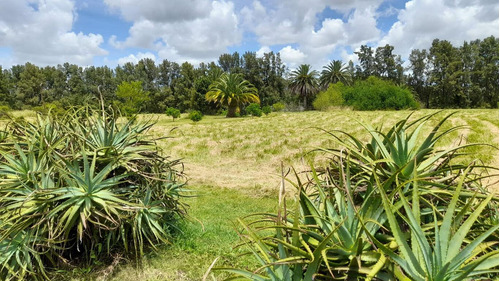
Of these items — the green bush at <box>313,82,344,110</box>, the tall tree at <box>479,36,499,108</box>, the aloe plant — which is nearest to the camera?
the aloe plant

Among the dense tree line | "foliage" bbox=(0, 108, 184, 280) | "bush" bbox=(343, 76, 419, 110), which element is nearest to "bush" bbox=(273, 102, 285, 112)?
the dense tree line

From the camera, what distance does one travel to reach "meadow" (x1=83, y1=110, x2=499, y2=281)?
4282 mm

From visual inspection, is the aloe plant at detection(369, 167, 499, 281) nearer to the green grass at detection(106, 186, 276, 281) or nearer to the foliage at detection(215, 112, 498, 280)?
the foliage at detection(215, 112, 498, 280)

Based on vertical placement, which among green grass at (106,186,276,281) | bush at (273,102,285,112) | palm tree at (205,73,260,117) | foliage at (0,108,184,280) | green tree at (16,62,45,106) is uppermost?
green tree at (16,62,45,106)

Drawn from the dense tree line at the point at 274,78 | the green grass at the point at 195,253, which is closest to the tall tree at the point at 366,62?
the dense tree line at the point at 274,78

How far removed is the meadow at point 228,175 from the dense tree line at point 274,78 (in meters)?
35.2

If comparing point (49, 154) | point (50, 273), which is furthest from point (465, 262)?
point (50, 273)

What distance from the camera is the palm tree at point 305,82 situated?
54594mm

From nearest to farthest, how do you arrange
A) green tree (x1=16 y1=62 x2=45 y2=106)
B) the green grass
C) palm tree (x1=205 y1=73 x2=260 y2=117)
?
the green grass
palm tree (x1=205 y1=73 x2=260 y2=117)
green tree (x1=16 y1=62 x2=45 y2=106)

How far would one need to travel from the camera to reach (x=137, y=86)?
50.9 metres

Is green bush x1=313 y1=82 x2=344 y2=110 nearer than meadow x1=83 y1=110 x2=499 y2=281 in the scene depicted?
No

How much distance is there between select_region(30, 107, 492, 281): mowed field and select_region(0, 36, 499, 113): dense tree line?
115 ft

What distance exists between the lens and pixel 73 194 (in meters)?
3.84

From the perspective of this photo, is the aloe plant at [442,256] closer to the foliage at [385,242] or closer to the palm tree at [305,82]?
the foliage at [385,242]
